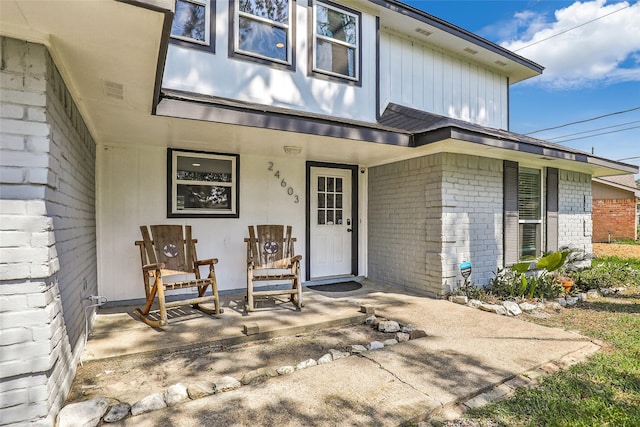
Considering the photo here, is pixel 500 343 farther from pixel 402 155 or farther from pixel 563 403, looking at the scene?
pixel 402 155

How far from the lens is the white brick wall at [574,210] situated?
6551 millimetres

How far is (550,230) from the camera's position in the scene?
245 inches

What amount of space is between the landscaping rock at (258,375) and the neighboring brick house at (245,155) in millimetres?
1080

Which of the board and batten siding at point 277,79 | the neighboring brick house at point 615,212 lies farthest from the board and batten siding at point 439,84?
the neighboring brick house at point 615,212

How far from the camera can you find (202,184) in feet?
15.5

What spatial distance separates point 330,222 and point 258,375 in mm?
3583

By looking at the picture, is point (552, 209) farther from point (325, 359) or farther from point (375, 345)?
point (325, 359)

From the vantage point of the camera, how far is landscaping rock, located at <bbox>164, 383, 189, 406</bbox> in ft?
6.75

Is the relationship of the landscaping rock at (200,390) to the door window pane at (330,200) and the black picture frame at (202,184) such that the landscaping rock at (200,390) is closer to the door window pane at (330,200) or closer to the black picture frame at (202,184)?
the black picture frame at (202,184)

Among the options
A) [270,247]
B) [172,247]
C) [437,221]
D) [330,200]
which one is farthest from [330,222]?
[172,247]

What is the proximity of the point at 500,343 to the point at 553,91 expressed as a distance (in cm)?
2300

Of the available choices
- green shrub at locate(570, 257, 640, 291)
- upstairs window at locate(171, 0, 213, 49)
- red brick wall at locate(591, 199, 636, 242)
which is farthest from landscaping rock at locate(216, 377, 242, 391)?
red brick wall at locate(591, 199, 636, 242)

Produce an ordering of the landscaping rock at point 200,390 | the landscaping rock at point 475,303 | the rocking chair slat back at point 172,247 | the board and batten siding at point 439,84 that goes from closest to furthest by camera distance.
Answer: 1. the landscaping rock at point 200,390
2. the rocking chair slat back at point 172,247
3. the landscaping rock at point 475,303
4. the board and batten siding at point 439,84

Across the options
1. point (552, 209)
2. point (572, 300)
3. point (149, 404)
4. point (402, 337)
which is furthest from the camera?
point (552, 209)
